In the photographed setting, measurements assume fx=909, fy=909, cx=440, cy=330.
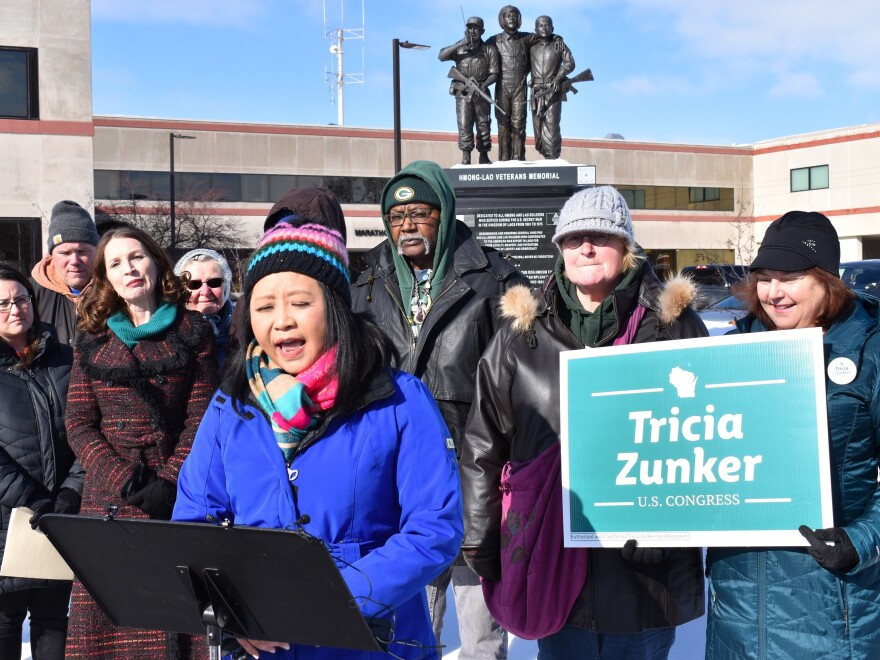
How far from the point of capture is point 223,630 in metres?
1.96

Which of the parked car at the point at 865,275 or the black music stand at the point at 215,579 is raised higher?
the parked car at the point at 865,275

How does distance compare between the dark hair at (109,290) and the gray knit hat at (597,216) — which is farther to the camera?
the dark hair at (109,290)

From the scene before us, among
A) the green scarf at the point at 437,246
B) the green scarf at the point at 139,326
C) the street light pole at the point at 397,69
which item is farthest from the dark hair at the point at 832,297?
the street light pole at the point at 397,69

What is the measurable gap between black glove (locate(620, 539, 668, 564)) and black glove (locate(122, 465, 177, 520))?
1718 mm

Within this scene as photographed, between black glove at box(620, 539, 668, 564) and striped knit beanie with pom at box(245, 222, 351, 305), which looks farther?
black glove at box(620, 539, 668, 564)

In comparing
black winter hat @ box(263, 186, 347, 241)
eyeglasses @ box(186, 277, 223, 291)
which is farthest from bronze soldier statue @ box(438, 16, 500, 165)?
black winter hat @ box(263, 186, 347, 241)

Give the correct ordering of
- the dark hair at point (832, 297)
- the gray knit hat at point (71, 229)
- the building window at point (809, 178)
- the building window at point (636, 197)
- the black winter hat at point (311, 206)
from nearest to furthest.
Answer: the dark hair at point (832, 297) → the black winter hat at point (311, 206) → the gray knit hat at point (71, 229) → the building window at point (809, 178) → the building window at point (636, 197)

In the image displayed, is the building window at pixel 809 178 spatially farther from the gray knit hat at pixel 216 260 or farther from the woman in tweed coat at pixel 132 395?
the woman in tweed coat at pixel 132 395

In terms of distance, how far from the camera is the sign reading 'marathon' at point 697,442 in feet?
8.46

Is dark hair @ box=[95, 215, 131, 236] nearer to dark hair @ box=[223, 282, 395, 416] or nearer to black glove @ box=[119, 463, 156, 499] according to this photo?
black glove @ box=[119, 463, 156, 499]

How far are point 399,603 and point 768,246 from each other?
1556mm

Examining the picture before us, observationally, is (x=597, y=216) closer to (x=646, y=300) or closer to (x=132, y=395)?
(x=646, y=300)

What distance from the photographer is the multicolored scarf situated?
215 cm

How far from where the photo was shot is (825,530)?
2.48m
